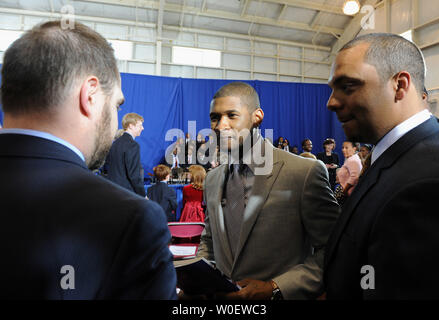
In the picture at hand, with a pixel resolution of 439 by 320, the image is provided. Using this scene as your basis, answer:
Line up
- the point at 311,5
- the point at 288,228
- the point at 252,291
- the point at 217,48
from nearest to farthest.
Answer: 1. the point at 252,291
2. the point at 288,228
3. the point at 311,5
4. the point at 217,48

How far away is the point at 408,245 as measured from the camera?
0.62m

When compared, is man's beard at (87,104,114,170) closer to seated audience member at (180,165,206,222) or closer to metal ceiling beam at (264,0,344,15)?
seated audience member at (180,165,206,222)

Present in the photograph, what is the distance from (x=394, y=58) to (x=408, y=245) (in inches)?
24.0

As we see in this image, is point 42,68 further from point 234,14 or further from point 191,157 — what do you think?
point 234,14

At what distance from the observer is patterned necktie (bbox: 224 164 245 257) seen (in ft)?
4.40

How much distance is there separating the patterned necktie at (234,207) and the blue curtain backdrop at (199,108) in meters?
8.48

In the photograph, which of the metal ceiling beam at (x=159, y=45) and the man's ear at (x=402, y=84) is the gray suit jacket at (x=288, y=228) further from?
the metal ceiling beam at (x=159, y=45)

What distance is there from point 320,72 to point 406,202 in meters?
12.7

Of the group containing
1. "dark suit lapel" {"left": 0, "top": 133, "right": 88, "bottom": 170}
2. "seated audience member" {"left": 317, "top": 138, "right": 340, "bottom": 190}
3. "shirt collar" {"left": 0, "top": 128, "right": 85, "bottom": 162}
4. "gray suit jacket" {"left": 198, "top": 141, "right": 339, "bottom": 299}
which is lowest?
"gray suit jacket" {"left": 198, "top": 141, "right": 339, "bottom": 299}

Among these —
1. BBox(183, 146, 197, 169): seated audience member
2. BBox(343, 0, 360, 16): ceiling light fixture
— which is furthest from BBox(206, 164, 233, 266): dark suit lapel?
BBox(343, 0, 360, 16): ceiling light fixture

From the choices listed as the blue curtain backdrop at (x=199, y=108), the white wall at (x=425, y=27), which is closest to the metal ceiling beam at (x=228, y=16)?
the blue curtain backdrop at (x=199, y=108)

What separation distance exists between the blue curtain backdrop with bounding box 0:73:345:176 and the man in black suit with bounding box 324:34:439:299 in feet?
29.9

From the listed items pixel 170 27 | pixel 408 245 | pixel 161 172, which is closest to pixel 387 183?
pixel 408 245
